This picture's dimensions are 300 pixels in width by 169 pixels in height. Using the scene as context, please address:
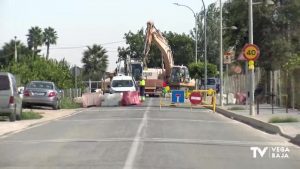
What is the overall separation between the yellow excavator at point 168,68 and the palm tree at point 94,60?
43895mm

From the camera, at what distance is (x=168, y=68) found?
6450 centimetres

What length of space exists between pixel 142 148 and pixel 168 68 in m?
49.7

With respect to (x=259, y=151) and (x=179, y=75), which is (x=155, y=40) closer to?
(x=179, y=75)

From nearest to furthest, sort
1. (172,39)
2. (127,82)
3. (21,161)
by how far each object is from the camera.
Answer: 1. (21,161)
2. (127,82)
3. (172,39)

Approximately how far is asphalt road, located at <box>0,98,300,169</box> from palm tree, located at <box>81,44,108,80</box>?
3406 inches

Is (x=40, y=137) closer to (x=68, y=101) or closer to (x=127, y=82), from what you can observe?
(x=68, y=101)

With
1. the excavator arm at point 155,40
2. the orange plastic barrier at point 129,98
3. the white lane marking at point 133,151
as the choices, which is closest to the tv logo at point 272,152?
the white lane marking at point 133,151

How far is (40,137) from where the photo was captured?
1848 cm

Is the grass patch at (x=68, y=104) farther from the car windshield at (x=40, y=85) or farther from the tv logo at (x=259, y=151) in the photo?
the tv logo at (x=259, y=151)

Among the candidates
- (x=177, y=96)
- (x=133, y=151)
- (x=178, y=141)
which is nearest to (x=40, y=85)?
(x=177, y=96)

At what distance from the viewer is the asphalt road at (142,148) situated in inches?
491

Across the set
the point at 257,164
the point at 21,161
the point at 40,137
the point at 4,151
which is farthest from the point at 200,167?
the point at 40,137

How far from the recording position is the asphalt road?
12.5 metres

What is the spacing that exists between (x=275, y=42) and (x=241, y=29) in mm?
2682
